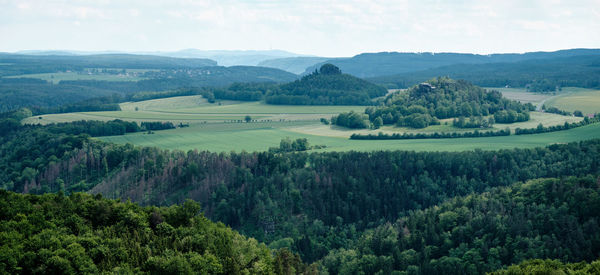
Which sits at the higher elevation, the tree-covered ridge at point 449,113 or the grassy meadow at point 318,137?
the tree-covered ridge at point 449,113

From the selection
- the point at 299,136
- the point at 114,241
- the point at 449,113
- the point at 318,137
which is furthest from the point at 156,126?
the point at 114,241

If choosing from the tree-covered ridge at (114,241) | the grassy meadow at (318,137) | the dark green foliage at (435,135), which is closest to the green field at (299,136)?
the grassy meadow at (318,137)

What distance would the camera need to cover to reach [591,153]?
12244 centimetres

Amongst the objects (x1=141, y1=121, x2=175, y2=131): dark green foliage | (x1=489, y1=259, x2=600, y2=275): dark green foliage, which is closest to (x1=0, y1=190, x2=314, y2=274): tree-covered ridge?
(x1=489, y1=259, x2=600, y2=275): dark green foliage

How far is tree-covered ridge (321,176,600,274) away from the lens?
8038cm

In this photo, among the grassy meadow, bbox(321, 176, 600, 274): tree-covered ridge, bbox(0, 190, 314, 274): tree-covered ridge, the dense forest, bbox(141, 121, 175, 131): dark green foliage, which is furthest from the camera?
bbox(141, 121, 175, 131): dark green foliage

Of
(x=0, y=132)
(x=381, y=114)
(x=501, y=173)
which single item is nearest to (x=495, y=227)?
(x=501, y=173)

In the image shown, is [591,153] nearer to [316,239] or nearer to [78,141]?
[316,239]

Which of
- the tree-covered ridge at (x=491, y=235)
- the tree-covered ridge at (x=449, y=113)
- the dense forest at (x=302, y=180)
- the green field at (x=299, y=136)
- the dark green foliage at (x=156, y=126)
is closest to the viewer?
the tree-covered ridge at (x=491, y=235)

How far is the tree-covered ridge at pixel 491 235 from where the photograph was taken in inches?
3164

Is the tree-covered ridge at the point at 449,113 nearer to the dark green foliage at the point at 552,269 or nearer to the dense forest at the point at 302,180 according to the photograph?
the dense forest at the point at 302,180

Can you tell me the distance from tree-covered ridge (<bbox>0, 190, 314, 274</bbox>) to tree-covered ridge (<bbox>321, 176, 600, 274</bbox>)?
1989 centimetres

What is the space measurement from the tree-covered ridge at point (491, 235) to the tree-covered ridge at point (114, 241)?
19.9m

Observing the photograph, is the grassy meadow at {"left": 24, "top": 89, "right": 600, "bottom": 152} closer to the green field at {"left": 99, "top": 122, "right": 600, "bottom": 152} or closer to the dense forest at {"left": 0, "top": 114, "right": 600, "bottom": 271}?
→ the green field at {"left": 99, "top": 122, "right": 600, "bottom": 152}
